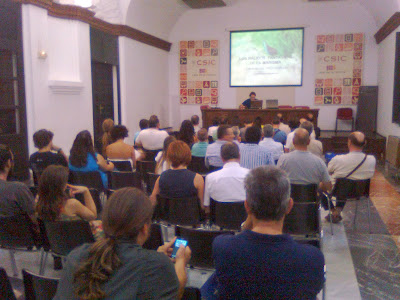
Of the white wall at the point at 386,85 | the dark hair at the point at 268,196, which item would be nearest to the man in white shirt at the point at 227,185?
the dark hair at the point at 268,196

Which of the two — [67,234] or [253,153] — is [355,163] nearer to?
[253,153]


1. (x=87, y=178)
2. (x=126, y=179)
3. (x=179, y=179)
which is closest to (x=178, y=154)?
(x=179, y=179)

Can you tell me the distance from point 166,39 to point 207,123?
11.4 ft

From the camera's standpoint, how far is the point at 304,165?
148 inches

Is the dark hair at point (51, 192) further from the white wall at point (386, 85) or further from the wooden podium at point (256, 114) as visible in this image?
the wooden podium at point (256, 114)

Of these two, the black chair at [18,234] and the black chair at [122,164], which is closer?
the black chair at [18,234]

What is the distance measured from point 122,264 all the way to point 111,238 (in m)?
0.10

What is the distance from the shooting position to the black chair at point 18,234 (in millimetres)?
2770

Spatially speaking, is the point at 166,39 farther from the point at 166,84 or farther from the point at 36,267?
the point at 36,267

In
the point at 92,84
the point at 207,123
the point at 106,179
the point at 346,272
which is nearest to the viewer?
the point at 346,272

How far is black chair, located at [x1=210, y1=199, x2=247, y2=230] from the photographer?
3066mm

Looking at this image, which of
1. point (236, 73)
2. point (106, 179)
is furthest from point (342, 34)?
point (106, 179)

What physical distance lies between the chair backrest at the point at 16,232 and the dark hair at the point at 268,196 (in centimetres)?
195

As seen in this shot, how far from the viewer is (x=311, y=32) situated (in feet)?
39.4
